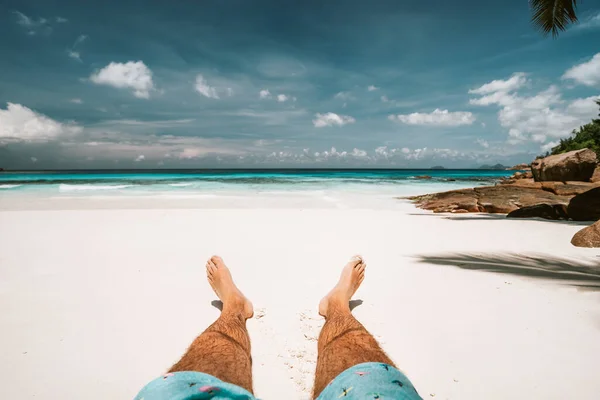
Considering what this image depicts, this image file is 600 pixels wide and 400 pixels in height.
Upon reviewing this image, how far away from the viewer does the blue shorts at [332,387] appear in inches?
38.8

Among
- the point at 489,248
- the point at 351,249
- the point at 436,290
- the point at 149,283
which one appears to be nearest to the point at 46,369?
the point at 149,283

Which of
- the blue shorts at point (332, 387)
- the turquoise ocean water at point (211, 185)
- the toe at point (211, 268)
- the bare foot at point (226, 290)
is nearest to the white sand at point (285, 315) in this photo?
the bare foot at point (226, 290)

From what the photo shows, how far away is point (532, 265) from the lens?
11.4 ft

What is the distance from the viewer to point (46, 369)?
1672mm

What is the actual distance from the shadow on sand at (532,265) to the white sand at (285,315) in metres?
0.18

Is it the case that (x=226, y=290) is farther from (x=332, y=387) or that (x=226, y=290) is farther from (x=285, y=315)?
(x=332, y=387)

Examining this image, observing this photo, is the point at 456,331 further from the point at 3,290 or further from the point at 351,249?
the point at 3,290

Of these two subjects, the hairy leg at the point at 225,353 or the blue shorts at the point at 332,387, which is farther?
the hairy leg at the point at 225,353

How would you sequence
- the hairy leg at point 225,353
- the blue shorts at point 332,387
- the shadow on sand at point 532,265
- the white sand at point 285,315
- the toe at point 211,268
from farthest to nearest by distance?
the shadow on sand at point 532,265 < the toe at point 211,268 < the white sand at point 285,315 < the hairy leg at point 225,353 < the blue shorts at point 332,387

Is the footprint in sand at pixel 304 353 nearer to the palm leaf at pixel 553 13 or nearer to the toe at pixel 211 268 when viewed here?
the toe at pixel 211 268

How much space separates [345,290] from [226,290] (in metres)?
0.96

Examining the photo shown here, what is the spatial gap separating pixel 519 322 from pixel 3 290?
440cm

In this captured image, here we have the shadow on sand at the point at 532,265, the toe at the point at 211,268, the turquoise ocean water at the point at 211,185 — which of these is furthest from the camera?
the turquoise ocean water at the point at 211,185

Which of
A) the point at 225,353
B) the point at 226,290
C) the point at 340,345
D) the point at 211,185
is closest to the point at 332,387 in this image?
the point at 340,345
